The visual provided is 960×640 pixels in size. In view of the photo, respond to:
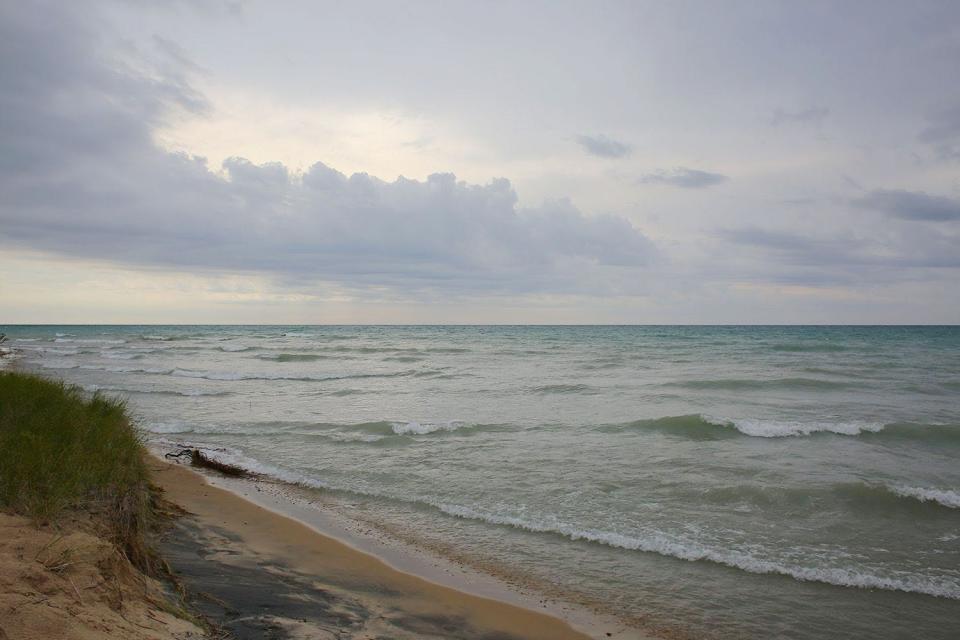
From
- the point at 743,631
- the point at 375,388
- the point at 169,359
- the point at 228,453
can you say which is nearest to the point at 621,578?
the point at 743,631

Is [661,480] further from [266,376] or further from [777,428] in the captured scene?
[266,376]

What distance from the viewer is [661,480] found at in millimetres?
10828

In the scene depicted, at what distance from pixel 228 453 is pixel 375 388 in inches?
507

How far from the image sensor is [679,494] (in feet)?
32.8

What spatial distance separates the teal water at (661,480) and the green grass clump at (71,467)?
12.3ft

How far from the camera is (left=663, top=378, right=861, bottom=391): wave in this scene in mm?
24878

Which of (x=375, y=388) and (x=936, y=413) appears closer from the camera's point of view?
(x=936, y=413)

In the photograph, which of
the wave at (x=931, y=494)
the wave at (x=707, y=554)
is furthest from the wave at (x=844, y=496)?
the wave at (x=707, y=554)

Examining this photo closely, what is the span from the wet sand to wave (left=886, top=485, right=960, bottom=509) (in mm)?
7724

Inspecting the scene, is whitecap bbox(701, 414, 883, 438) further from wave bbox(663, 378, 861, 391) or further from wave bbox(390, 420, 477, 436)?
wave bbox(663, 378, 861, 391)

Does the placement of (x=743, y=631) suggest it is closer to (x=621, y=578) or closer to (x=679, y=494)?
(x=621, y=578)

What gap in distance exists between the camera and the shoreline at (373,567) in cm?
570

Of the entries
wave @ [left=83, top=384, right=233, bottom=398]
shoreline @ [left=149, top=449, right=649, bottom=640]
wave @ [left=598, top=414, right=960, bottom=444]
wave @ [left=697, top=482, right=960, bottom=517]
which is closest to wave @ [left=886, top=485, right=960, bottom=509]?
wave @ [left=697, top=482, right=960, bottom=517]

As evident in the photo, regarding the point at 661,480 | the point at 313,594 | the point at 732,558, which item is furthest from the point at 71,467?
the point at 661,480
